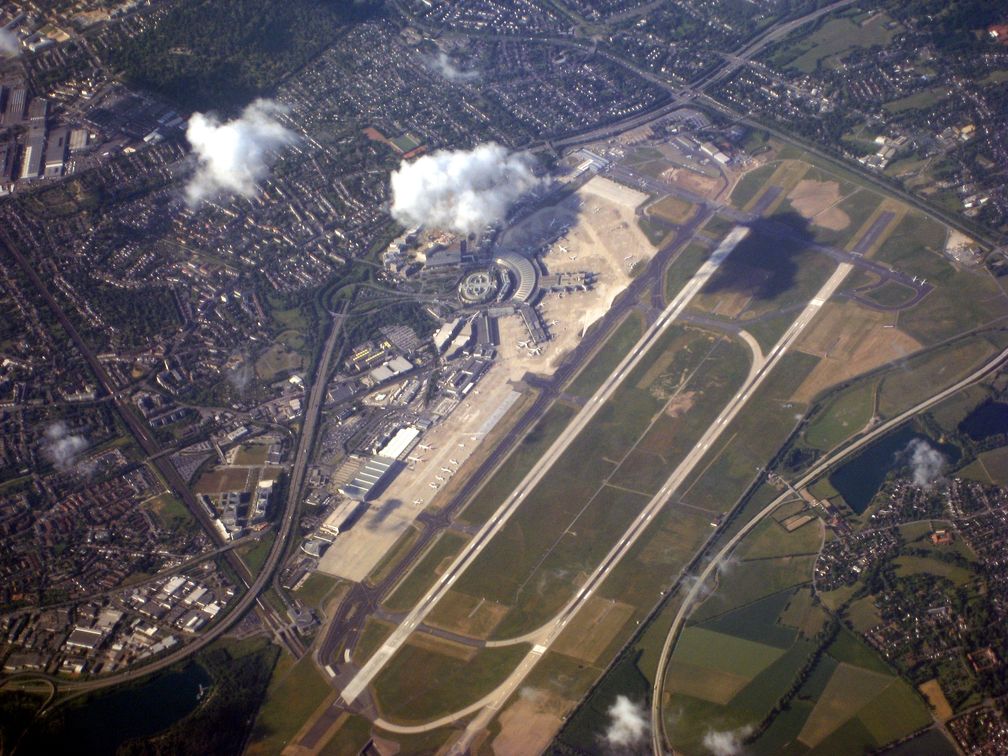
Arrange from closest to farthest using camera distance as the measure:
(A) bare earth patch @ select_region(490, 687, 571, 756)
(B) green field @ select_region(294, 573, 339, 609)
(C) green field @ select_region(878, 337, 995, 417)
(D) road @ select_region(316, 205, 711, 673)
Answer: (A) bare earth patch @ select_region(490, 687, 571, 756)
(D) road @ select_region(316, 205, 711, 673)
(B) green field @ select_region(294, 573, 339, 609)
(C) green field @ select_region(878, 337, 995, 417)

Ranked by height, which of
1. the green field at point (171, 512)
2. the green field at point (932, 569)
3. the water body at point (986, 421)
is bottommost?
the green field at point (932, 569)

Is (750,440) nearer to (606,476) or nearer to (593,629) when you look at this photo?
(606,476)

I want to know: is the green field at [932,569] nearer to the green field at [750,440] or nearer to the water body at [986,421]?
the green field at [750,440]

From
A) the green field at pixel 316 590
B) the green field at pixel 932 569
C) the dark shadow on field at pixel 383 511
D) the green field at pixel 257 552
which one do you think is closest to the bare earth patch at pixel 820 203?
the green field at pixel 932 569

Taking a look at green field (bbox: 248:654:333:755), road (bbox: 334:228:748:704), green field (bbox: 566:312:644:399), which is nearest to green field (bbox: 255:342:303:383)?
road (bbox: 334:228:748:704)

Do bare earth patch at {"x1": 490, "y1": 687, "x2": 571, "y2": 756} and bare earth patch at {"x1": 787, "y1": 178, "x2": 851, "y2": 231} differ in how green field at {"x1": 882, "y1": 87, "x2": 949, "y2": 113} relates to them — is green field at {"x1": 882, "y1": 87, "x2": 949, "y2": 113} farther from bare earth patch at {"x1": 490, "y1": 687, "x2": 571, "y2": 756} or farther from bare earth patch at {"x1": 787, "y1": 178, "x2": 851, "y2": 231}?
bare earth patch at {"x1": 490, "y1": 687, "x2": 571, "y2": 756}

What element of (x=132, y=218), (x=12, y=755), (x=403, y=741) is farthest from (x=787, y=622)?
(x=132, y=218)
